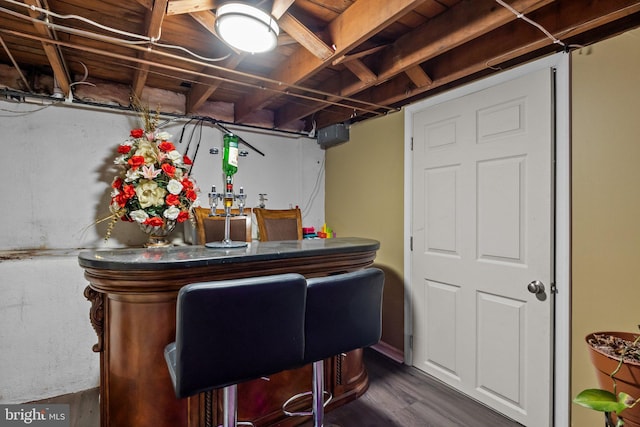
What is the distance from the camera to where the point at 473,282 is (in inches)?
84.4

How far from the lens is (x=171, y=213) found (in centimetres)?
216

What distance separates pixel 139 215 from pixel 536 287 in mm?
2533

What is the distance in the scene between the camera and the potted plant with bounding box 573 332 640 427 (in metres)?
1.03

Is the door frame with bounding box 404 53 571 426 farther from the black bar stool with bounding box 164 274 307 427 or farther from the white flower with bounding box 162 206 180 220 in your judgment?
the white flower with bounding box 162 206 180 220

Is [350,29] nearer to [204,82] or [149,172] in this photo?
[204,82]

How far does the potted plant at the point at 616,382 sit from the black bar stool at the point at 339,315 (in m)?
0.75

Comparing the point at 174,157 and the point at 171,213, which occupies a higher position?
the point at 174,157

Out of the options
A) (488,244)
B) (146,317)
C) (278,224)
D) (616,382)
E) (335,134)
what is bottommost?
(616,382)

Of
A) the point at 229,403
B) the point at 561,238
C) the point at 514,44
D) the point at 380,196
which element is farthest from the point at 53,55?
the point at 561,238

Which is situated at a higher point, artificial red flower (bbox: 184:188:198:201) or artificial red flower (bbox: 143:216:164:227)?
artificial red flower (bbox: 184:188:198:201)

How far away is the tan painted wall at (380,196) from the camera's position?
2752 mm

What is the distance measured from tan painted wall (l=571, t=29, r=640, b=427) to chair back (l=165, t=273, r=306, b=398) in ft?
5.12

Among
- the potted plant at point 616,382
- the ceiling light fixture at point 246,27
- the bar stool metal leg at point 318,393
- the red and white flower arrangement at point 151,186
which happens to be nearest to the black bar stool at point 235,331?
the bar stool metal leg at point 318,393

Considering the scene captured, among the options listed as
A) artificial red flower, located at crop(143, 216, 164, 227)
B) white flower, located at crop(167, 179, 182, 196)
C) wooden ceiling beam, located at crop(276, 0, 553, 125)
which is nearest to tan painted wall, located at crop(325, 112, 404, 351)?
wooden ceiling beam, located at crop(276, 0, 553, 125)
